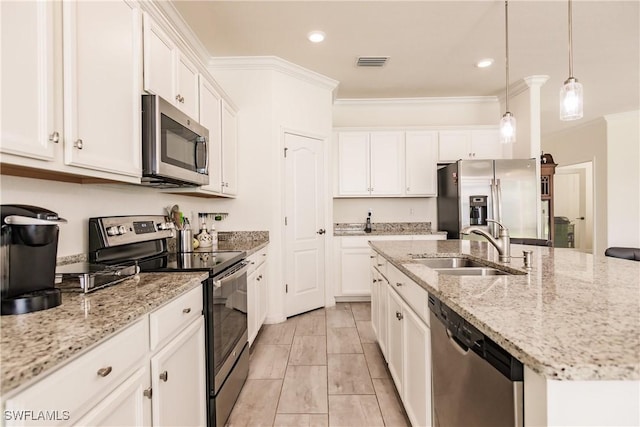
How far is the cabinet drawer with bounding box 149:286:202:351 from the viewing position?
1.13 metres

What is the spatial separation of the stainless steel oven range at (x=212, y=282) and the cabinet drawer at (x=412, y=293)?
986 mm

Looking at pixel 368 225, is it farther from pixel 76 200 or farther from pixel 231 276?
pixel 76 200

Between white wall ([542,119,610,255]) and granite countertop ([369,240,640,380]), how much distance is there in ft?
17.4

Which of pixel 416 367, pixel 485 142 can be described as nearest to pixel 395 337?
pixel 416 367

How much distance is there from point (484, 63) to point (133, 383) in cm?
422

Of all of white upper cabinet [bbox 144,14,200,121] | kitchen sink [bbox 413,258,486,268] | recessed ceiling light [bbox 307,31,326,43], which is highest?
recessed ceiling light [bbox 307,31,326,43]

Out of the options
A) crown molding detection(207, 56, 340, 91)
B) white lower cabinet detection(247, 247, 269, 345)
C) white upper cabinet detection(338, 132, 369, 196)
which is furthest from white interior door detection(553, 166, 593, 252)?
white lower cabinet detection(247, 247, 269, 345)

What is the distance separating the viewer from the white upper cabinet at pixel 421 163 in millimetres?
4406

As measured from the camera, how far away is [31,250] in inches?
37.9

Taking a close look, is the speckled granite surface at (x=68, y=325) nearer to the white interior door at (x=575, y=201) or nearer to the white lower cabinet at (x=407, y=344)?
the white lower cabinet at (x=407, y=344)

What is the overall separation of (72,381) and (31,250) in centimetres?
46

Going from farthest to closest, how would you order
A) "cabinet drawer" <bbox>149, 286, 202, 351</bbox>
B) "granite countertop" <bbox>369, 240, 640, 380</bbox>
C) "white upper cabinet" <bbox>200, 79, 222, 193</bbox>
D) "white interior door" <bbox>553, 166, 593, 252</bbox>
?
"white interior door" <bbox>553, 166, 593, 252</bbox> < "white upper cabinet" <bbox>200, 79, 222, 193</bbox> < "cabinet drawer" <bbox>149, 286, 202, 351</bbox> < "granite countertop" <bbox>369, 240, 640, 380</bbox>

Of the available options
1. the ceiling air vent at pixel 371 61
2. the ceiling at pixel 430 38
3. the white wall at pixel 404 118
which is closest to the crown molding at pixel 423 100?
the white wall at pixel 404 118

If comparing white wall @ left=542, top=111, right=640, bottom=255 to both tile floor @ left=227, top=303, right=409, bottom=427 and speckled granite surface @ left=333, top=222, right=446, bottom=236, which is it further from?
tile floor @ left=227, top=303, right=409, bottom=427
